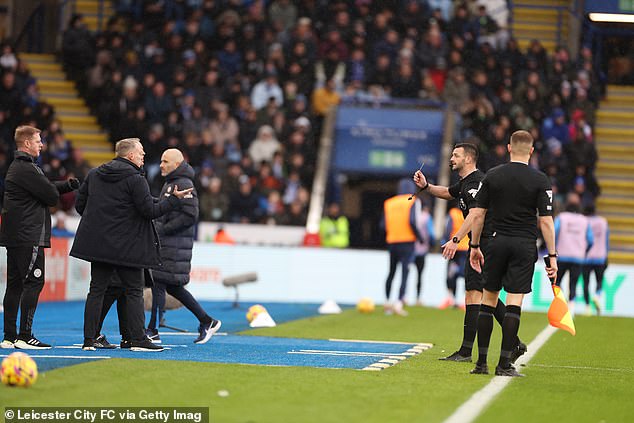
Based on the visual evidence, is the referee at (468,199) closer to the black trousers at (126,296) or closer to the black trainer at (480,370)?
the black trainer at (480,370)

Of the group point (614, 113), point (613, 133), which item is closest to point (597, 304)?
point (613, 133)

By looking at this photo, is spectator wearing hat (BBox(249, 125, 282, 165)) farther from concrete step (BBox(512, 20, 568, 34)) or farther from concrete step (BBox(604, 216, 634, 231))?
concrete step (BBox(512, 20, 568, 34))

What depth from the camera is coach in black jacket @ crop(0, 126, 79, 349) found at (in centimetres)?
1157

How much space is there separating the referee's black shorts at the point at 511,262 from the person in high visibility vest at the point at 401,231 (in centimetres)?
981

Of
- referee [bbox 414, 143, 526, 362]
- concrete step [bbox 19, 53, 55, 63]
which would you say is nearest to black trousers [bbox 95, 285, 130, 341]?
referee [bbox 414, 143, 526, 362]

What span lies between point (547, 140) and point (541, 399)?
19.3 metres

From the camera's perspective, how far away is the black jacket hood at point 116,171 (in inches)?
452

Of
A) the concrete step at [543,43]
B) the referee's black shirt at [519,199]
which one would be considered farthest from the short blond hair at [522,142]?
the concrete step at [543,43]

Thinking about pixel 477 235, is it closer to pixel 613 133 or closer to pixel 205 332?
pixel 205 332

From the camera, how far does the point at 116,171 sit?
1148cm

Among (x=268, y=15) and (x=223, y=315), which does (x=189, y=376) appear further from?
(x=268, y=15)

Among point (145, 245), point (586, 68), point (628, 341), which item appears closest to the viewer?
point (145, 245)

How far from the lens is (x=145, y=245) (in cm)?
1150

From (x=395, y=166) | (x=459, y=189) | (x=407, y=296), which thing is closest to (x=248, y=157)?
(x=395, y=166)
